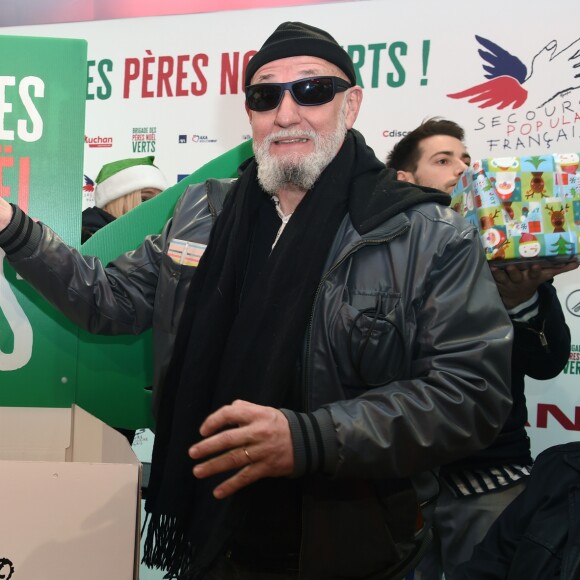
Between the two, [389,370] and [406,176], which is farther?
[406,176]

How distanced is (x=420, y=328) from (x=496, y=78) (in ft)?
8.14

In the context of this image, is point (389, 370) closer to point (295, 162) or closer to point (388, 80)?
point (295, 162)

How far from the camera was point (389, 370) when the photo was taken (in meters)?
1.29

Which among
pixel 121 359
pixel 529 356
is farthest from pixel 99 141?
pixel 529 356

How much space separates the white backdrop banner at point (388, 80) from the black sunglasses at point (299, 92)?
200 cm

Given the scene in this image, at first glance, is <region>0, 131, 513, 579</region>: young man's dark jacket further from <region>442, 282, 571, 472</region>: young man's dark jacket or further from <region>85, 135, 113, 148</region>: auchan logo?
<region>85, 135, 113, 148</region>: auchan logo

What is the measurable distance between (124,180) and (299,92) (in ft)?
5.44

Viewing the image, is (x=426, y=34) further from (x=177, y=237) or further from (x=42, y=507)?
(x=42, y=507)

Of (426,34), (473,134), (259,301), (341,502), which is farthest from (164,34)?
(341,502)

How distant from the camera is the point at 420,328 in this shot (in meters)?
1.29

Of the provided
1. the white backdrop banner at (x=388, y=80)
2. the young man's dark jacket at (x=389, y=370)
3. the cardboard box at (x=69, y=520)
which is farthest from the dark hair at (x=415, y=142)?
the cardboard box at (x=69, y=520)

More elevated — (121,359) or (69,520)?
(121,359)

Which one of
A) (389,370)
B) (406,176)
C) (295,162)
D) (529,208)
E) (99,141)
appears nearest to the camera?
(389,370)

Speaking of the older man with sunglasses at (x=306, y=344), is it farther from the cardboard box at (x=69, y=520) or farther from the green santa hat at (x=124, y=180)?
the green santa hat at (x=124, y=180)
